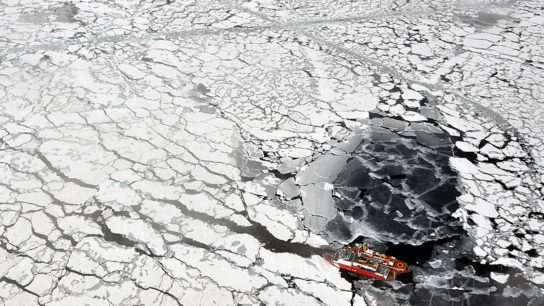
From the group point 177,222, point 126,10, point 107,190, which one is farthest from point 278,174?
point 126,10

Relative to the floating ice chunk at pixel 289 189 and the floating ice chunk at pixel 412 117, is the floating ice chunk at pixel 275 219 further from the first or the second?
the floating ice chunk at pixel 412 117

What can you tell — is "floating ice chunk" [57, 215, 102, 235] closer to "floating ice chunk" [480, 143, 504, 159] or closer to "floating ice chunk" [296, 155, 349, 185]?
"floating ice chunk" [296, 155, 349, 185]

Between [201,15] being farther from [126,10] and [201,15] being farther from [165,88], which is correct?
[165,88]

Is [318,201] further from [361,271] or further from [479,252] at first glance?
[479,252]


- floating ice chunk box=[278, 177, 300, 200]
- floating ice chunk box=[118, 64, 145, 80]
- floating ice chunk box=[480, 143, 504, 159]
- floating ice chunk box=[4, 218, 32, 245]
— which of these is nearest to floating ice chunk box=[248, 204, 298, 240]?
floating ice chunk box=[278, 177, 300, 200]

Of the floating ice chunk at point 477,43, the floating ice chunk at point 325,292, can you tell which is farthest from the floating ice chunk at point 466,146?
the floating ice chunk at point 477,43

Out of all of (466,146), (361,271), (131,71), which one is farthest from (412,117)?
(131,71)

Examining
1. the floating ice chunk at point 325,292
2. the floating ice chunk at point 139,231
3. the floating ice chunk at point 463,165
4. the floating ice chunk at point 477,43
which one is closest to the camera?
the floating ice chunk at point 325,292
